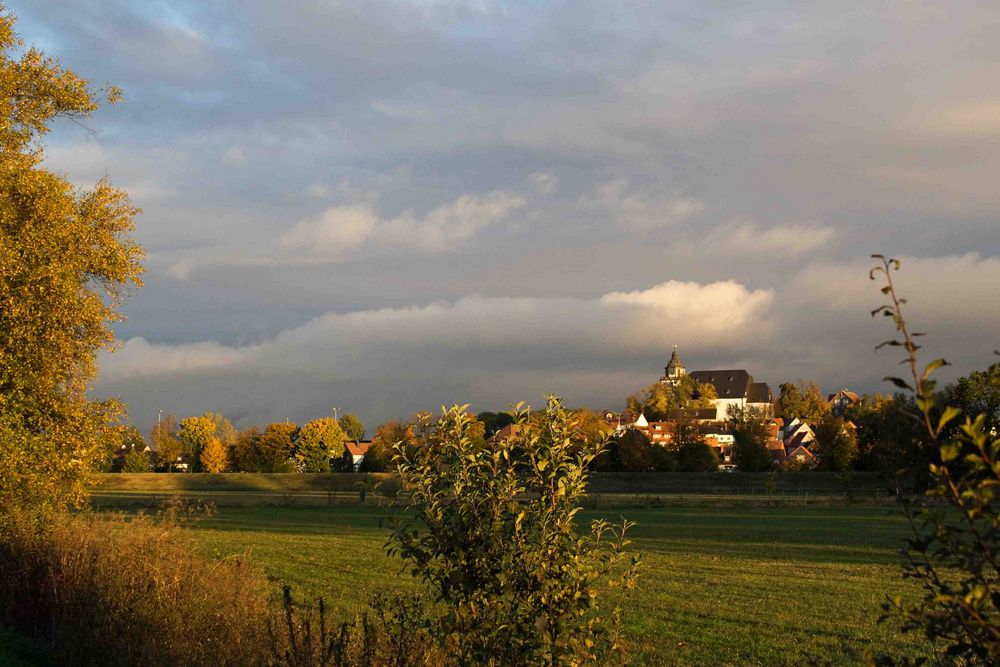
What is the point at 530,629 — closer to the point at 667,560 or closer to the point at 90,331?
the point at 90,331

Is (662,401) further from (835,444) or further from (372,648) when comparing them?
(372,648)

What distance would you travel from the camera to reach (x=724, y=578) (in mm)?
25391

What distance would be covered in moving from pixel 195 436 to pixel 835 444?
11001cm

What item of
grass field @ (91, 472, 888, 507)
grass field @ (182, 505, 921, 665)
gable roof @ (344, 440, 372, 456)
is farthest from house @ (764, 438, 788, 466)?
grass field @ (182, 505, 921, 665)

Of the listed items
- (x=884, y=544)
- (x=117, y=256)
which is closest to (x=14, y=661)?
(x=117, y=256)

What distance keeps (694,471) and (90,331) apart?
93499 mm

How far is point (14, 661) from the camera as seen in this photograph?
11.3 m

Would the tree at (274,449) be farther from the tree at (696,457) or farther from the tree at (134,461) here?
the tree at (696,457)

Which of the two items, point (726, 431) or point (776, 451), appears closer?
point (776, 451)

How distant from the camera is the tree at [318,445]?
147000mm

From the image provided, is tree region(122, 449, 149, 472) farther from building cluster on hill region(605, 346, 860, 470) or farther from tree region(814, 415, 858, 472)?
tree region(814, 415, 858, 472)

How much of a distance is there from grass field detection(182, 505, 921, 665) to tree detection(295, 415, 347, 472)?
96743mm

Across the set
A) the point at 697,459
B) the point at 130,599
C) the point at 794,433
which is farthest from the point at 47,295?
the point at 794,433

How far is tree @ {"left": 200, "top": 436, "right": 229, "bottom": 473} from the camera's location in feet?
497
